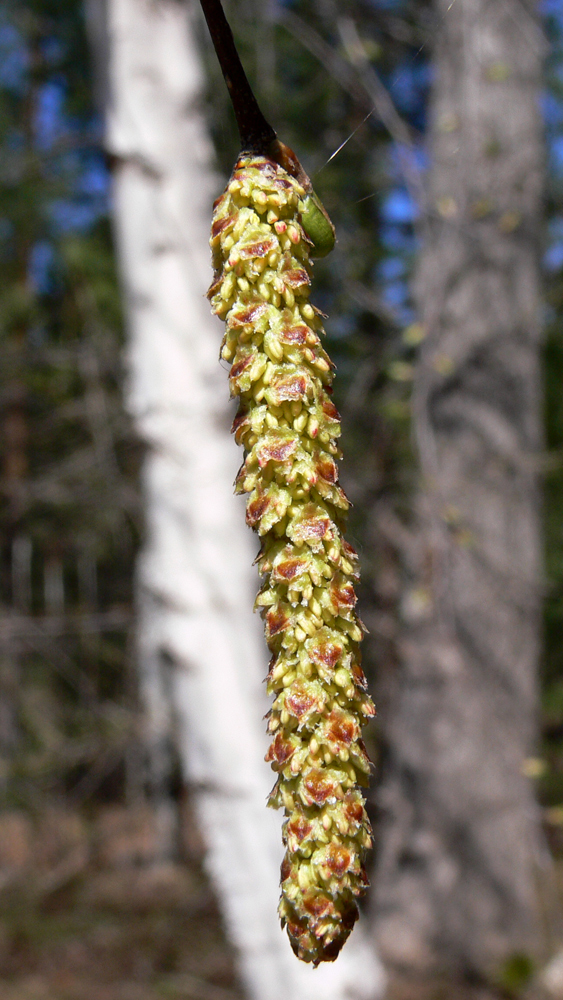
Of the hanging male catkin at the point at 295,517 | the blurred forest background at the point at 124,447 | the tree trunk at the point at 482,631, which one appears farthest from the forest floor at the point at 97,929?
the hanging male catkin at the point at 295,517

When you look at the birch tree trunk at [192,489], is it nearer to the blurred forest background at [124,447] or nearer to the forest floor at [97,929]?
the blurred forest background at [124,447]

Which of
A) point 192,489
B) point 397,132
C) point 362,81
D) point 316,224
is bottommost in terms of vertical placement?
point 192,489

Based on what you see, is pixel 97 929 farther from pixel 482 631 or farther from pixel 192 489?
pixel 192 489

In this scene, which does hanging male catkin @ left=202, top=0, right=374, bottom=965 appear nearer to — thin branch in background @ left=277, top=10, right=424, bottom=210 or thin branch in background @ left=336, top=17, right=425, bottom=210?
thin branch in background @ left=277, top=10, right=424, bottom=210

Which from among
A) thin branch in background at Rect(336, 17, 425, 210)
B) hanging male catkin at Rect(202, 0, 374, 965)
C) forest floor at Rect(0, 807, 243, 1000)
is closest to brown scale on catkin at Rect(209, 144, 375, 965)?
hanging male catkin at Rect(202, 0, 374, 965)

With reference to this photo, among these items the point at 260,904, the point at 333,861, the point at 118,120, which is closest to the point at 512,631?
the point at 260,904

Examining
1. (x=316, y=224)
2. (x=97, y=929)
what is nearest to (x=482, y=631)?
(x=97, y=929)
